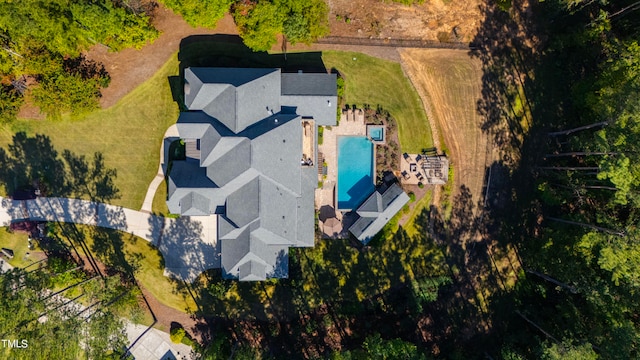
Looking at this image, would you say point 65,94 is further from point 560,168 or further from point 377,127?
point 560,168

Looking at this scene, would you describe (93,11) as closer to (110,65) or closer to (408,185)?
(110,65)

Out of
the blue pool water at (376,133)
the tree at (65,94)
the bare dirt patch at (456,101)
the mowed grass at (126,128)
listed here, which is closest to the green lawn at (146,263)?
the mowed grass at (126,128)

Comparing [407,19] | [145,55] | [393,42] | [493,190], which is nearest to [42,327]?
[145,55]

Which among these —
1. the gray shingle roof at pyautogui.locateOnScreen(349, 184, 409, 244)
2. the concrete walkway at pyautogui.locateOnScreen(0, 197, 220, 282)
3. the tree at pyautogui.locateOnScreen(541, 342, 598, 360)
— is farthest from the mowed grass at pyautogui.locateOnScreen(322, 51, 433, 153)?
the tree at pyautogui.locateOnScreen(541, 342, 598, 360)

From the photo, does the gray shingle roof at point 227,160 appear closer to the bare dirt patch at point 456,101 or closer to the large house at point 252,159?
the large house at point 252,159

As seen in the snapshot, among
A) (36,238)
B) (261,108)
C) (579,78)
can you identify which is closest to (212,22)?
(261,108)

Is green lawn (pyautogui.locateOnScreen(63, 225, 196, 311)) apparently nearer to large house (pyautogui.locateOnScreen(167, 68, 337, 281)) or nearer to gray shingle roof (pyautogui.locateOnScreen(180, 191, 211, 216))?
large house (pyautogui.locateOnScreen(167, 68, 337, 281))
